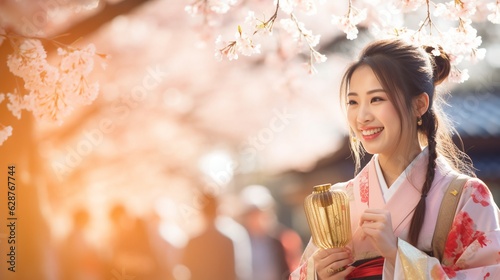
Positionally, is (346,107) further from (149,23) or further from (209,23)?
(149,23)

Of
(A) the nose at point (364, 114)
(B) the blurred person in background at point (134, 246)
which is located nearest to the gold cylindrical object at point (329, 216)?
(A) the nose at point (364, 114)

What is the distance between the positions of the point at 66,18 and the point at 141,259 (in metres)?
2.08

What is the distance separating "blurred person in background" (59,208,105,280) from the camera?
613cm

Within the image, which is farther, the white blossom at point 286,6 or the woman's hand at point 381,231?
the white blossom at point 286,6

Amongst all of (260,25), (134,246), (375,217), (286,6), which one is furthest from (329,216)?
(134,246)

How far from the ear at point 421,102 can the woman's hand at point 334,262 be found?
1.68ft

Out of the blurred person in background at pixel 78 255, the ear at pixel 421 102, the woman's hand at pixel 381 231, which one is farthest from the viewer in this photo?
the blurred person in background at pixel 78 255

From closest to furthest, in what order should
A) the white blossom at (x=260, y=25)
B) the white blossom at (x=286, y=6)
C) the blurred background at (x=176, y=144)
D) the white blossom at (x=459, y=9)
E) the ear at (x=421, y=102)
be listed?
the ear at (x=421, y=102) → the white blossom at (x=260, y=25) → the white blossom at (x=459, y=9) → the white blossom at (x=286, y=6) → the blurred background at (x=176, y=144)

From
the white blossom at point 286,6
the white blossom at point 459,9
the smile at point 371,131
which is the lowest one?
the smile at point 371,131

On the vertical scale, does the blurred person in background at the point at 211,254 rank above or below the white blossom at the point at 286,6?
below

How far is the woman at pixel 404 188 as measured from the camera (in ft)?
7.27

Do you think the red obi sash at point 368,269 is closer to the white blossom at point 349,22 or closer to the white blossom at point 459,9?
the white blossom at point 349,22

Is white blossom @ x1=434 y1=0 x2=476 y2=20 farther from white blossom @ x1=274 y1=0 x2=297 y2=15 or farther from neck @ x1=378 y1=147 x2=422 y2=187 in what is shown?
neck @ x1=378 y1=147 x2=422 y2=187

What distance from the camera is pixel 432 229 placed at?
230 centimetres
